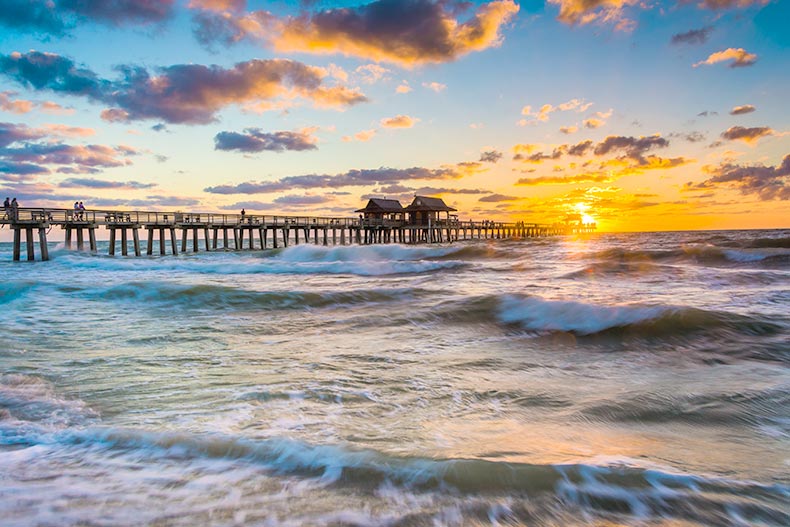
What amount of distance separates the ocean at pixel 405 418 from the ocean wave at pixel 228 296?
2.02m

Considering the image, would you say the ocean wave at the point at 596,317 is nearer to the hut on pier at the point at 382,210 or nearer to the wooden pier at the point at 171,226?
the wooden pier at the point at 171,226

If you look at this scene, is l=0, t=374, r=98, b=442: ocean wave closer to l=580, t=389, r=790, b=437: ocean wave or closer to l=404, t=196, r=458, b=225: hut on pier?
l=580, t=389, r=790, b=437: ocean wave

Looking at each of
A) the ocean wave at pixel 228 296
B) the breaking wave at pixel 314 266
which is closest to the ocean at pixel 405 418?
the ocean wave at pixel 228 296

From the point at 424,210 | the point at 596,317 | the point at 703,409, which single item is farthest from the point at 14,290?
the point at 424,210

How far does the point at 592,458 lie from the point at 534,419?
909 mm

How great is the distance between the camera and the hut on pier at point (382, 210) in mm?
56775

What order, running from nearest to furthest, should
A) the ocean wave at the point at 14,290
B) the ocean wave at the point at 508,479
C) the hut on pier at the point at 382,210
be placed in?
the ocean wave at the point at 508,479 < the ocean wave at the point at 14,290 < the hut on pier at the point at 382,210

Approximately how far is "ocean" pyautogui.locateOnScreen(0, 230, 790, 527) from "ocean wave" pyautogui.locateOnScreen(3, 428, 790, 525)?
14mm

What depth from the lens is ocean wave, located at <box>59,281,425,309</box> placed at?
39.1 ft

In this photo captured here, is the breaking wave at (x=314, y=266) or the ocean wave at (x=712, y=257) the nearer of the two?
the ocean wave at (x=712, y=257)

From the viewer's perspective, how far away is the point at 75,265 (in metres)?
26.8

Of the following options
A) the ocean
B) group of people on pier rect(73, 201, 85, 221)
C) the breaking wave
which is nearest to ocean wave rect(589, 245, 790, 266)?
the breaking wave

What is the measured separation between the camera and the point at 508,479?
2.97m

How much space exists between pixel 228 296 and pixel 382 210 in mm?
44344
